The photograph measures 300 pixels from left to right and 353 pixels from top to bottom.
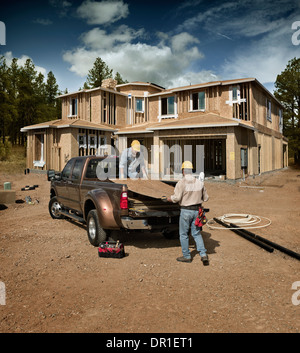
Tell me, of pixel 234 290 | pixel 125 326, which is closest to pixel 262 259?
pixel 234 290

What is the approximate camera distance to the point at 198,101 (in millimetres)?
21875

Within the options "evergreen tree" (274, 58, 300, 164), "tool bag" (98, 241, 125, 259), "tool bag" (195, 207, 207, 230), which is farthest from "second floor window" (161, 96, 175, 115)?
"tool bag" (98, 241, 125, 259)

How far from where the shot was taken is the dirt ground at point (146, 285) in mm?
3240

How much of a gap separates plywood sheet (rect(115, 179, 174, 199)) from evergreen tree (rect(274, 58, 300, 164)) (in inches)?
1219

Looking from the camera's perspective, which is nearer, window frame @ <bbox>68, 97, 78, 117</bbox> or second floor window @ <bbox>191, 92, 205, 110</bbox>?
second floor window @ <bbox>191, 92, 205, 110</bbox>

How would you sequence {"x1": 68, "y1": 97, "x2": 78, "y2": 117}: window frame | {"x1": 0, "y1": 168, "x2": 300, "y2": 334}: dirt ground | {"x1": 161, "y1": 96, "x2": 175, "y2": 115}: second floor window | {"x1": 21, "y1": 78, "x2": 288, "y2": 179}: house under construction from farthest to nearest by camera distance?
{"x1": 68, "y1": 97, "x2": 78, "y2": 117}: window frame, {"x1": 161, "y1": 96, "x2": 175, "y2": 115}: second floor window, {"x1": 21, "y1": 78, "x2": 288, "y2": 179}: house under construction, {"x1": 0, "y1": 168, "x2": 300, "y2": 334}: dirt ground

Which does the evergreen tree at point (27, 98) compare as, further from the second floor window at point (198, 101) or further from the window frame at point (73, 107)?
the second floor window at point (198, 101)

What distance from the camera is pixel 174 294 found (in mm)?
3955

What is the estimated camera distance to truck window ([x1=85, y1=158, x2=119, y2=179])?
702 cm

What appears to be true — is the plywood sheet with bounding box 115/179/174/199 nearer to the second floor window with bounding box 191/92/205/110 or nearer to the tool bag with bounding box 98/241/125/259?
the tool bag with bounding box 98/241/125/259

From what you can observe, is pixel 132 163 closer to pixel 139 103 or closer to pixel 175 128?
pixel 175 128

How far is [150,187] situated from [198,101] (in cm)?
1752
